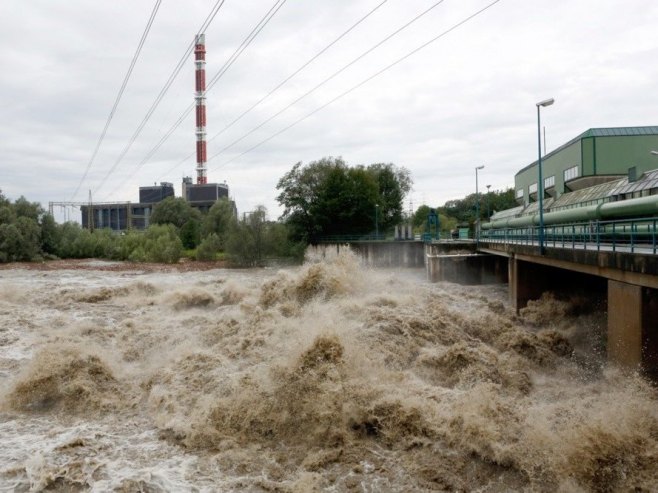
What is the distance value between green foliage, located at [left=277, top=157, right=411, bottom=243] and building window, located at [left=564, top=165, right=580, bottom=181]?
25.0 metres

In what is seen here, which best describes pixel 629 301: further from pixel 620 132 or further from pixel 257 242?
pixel 257 242

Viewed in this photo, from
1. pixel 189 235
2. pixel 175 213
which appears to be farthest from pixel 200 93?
pixel 189 235

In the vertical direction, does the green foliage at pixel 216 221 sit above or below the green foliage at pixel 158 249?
above

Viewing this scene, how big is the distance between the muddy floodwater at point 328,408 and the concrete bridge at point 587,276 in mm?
922

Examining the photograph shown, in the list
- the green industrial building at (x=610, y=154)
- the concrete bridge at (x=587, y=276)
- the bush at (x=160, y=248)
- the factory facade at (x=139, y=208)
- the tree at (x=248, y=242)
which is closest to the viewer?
the concrete bridge at (x=587, y=276)

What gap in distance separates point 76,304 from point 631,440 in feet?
81.4

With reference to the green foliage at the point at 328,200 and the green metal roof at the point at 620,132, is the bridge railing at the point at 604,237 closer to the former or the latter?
the green metal roof at the point at 620,132

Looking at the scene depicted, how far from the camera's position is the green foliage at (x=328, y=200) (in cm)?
6638

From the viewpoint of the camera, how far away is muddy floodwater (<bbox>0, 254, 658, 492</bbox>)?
792 centimetres

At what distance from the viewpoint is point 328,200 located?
66375mm

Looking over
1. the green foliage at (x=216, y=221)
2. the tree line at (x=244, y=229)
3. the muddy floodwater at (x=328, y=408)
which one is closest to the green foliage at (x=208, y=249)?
the tree line at (x=244, y=229)

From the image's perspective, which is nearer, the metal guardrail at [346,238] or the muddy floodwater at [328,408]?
the muddy floodwater at [328,408]

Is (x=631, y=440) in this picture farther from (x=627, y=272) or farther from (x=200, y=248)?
(x=200, y=248)

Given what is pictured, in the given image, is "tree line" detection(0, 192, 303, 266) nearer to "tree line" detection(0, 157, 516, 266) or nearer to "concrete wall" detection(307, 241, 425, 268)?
"tree line" detection(0, 157, 516, 266)
